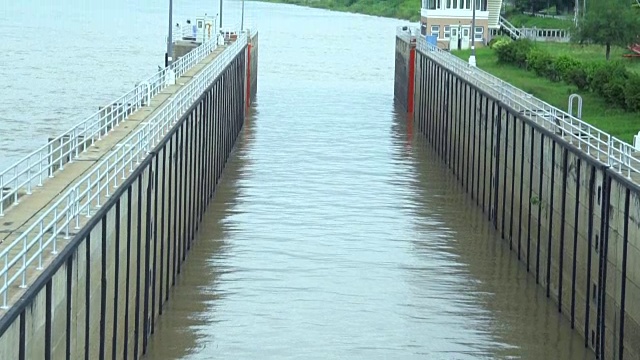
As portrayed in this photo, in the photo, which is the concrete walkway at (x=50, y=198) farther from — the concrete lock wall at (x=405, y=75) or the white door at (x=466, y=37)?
the white door at (x=466, y=37)

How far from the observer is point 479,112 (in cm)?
4294

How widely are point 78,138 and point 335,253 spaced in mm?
7701

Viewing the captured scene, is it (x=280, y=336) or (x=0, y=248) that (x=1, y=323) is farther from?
(x=280, y=336)

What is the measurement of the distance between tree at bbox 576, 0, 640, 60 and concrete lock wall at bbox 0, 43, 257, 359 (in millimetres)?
31542

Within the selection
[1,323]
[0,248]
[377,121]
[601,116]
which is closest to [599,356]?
[0,248]

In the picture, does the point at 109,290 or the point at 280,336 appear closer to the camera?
the point at 109,290

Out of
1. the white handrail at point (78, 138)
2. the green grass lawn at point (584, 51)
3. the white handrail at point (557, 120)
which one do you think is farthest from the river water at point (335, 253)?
the green grass lawn at point (584, 51)

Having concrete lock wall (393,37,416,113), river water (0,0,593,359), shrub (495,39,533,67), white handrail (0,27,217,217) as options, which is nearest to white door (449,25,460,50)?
concrete lock wall (393,37,416,113)

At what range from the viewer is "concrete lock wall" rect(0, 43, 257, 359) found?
620 inches

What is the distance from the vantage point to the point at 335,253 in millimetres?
33125

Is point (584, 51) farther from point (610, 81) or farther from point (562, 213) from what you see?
point (562, 213)

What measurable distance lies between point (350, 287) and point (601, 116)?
1434cm

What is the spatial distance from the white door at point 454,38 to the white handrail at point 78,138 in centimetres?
1954

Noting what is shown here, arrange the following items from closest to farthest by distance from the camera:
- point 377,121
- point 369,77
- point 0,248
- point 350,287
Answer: point 0,248 < point 350,287 < point 377,121 < point 369,77
